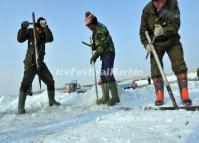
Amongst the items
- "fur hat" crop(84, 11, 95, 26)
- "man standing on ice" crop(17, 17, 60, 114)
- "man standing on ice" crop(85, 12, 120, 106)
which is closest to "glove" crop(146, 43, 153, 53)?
"man standing on ice" crop(85, 12, 120, 106)

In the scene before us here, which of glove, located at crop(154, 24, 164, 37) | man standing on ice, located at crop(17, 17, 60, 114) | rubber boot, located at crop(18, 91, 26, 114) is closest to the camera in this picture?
glove, located at crop(154, 24, 164, 37)

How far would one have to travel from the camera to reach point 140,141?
3.09 m

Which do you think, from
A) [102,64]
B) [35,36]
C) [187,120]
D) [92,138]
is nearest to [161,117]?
[187,120]

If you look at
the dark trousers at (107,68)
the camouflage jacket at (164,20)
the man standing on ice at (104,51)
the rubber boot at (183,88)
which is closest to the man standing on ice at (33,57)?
the man standing on ice at (104,51)

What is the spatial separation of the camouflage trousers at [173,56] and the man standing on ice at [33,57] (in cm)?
291

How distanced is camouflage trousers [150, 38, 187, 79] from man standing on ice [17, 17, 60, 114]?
2.91m

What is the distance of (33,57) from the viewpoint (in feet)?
27.3

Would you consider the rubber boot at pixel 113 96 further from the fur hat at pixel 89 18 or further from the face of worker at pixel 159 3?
the face of worker at pixel 159 3

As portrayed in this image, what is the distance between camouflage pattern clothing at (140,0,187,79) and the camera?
20.0 feet

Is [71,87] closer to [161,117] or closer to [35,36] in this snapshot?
[35,36]

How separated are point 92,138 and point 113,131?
1.06 feet

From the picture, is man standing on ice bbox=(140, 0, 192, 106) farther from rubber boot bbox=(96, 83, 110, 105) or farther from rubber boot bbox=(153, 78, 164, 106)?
rubber boot bbox=(96, 83, 110, 105)

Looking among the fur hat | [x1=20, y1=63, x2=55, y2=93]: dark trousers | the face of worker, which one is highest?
the fur hat

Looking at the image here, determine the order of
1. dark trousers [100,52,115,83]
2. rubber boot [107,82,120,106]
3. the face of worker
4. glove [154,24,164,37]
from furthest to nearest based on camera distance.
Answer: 1. dark trousers [100,52,115,83]
2. rubber boot [107,82,120,106]
3. the face of worker
4. glove [154,24,164,37]
